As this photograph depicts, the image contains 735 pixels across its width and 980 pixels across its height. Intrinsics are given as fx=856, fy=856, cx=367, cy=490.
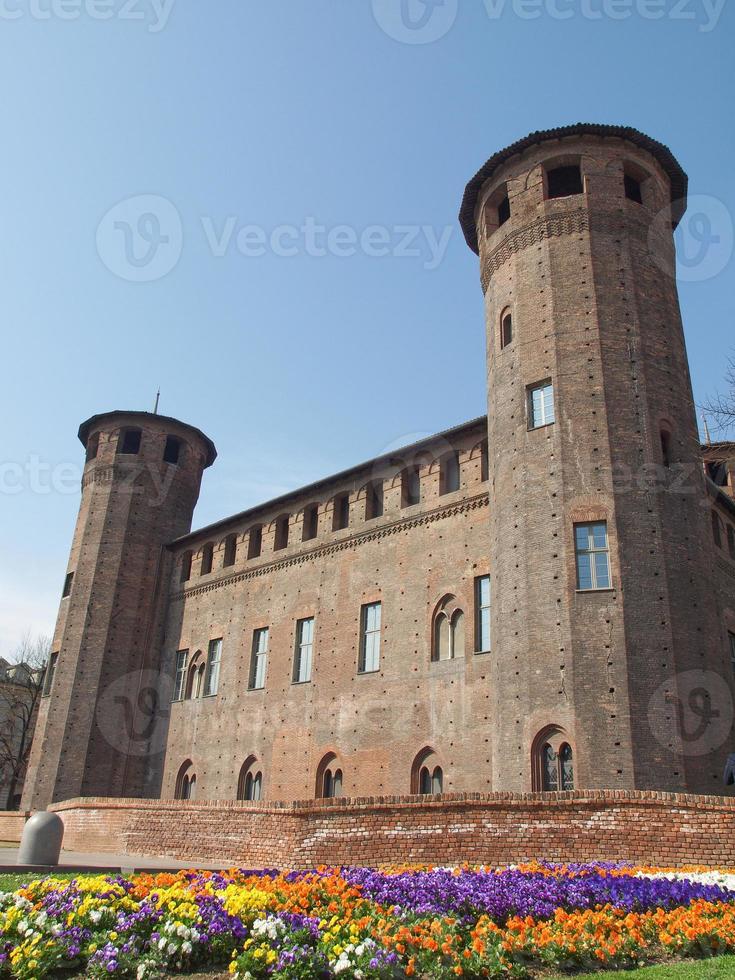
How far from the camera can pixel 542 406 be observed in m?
18.5

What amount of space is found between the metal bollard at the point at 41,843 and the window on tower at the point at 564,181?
56.8ft

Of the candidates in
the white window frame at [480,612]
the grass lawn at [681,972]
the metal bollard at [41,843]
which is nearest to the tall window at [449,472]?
the white window frame at [480,612]

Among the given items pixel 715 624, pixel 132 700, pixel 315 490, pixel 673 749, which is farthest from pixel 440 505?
pixel 132 700

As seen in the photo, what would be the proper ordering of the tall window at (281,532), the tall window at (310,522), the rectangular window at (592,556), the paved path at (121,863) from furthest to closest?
the tall window at (281,532) → the tall window at (310,522) → the rectangular window at (592,556) → the paved path at (121,863)

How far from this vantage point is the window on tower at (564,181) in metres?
20.9

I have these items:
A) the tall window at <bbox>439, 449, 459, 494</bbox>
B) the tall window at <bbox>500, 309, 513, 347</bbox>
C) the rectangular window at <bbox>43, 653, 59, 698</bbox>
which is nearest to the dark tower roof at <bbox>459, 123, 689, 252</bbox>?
the tall window at <bbox>500, 309, 513, 347</bbox>

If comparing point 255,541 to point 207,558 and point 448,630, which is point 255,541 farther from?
point 448,630

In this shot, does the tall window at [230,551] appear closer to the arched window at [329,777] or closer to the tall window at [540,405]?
the arched window at [329,777]

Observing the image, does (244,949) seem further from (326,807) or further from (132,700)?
(132,700)

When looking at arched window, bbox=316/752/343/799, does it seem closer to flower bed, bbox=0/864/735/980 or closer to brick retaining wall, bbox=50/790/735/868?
brick retaining wall, bbox=50/790/735/868

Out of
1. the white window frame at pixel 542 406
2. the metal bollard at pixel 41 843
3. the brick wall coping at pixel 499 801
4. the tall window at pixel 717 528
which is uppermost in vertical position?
the white window frame at pixel 542 406

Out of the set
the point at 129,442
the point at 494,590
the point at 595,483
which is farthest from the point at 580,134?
the point at 129,442

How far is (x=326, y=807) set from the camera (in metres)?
13.7

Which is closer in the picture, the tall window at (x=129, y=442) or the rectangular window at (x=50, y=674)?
the rectangular window at (x=50, y=674)
